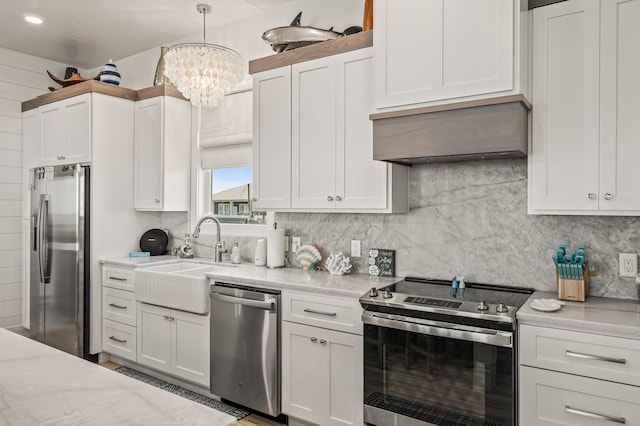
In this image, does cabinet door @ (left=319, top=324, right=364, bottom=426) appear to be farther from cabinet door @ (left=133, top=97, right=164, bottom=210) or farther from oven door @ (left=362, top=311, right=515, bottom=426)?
cabinet door @ (left=133, top=97, right=164, bottom=210)

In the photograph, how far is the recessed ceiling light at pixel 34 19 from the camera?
3.86m

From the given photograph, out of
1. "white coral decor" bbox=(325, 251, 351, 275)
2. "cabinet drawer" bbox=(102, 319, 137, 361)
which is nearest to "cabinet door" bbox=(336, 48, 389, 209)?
"white coral decor" bbox=(325, 251, 351, 275)

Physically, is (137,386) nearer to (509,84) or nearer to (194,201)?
(509,84)

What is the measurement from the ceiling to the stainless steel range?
261 cm

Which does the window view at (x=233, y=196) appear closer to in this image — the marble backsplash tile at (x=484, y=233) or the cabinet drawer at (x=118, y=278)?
the cabinet drawer at (x=118, y=278)

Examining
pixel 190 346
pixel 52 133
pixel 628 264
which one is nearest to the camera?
pixel 628 264

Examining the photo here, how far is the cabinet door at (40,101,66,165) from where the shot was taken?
169 inches

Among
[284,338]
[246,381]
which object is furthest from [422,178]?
[246,381]

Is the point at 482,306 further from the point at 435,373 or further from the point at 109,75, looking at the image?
the point at 109,75

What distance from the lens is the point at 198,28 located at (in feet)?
13.5

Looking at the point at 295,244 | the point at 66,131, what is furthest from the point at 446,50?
the point at 66,131

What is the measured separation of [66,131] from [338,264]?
297 cm

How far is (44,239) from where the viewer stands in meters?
4.21

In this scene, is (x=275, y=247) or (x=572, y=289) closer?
(x=572, y=289)
